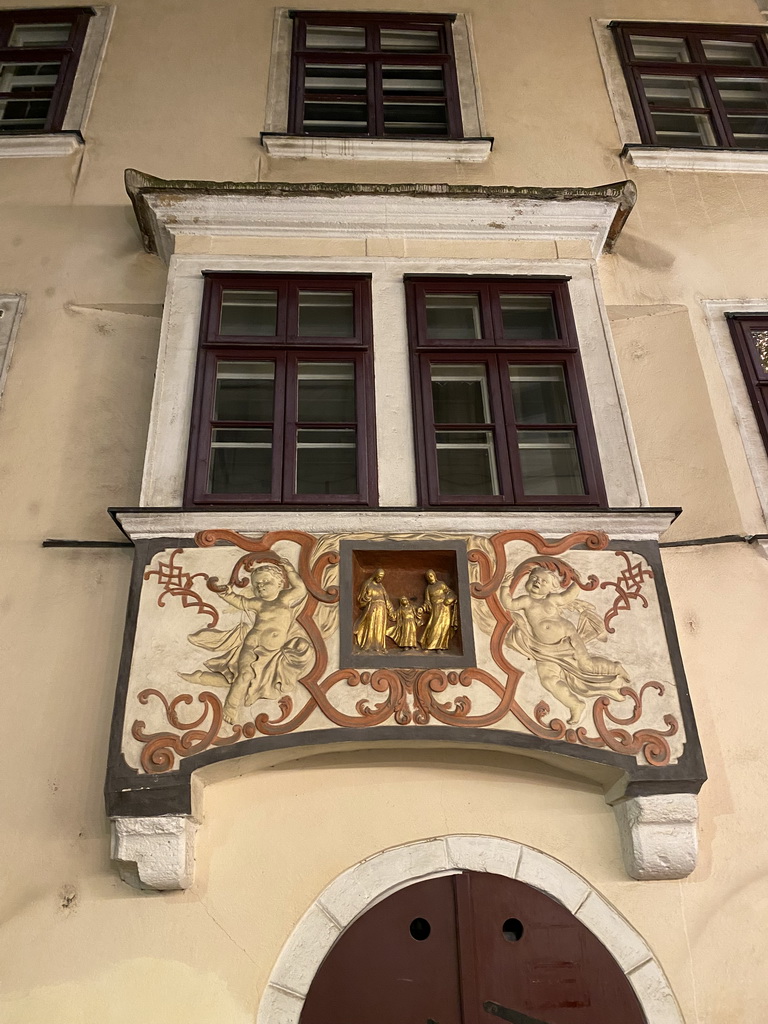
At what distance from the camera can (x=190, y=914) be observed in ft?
11.7

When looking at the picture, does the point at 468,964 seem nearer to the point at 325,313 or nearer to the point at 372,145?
the point at 325,313

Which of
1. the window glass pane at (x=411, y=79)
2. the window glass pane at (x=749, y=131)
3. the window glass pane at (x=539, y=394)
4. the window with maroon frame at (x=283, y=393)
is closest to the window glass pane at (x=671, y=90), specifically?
the window glass pane at (x=749, y=131)

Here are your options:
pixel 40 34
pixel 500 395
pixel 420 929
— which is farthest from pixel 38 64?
pixel 420 929

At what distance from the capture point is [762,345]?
A: 203 inches

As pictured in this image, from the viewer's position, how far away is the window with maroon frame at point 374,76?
6336mm

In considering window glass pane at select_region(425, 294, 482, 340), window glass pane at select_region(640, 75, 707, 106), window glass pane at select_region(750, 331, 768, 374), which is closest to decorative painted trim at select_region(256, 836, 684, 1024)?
window glass pane at select_region(425, 294, 482, 340)

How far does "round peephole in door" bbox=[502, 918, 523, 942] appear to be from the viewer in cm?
359

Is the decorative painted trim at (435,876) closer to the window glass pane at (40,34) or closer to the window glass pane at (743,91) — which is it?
the window glass pane at (743,91)

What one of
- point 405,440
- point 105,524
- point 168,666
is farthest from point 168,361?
point 168,666

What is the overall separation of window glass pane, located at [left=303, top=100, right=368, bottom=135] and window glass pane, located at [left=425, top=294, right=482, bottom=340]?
6.50 feet

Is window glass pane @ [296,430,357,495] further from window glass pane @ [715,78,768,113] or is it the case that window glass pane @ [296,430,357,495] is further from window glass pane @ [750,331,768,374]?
window glass pane @ [715,78,768,113]

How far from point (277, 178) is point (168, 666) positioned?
3.53 meters

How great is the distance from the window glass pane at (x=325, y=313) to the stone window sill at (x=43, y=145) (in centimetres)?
217

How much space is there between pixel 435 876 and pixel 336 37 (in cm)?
608
